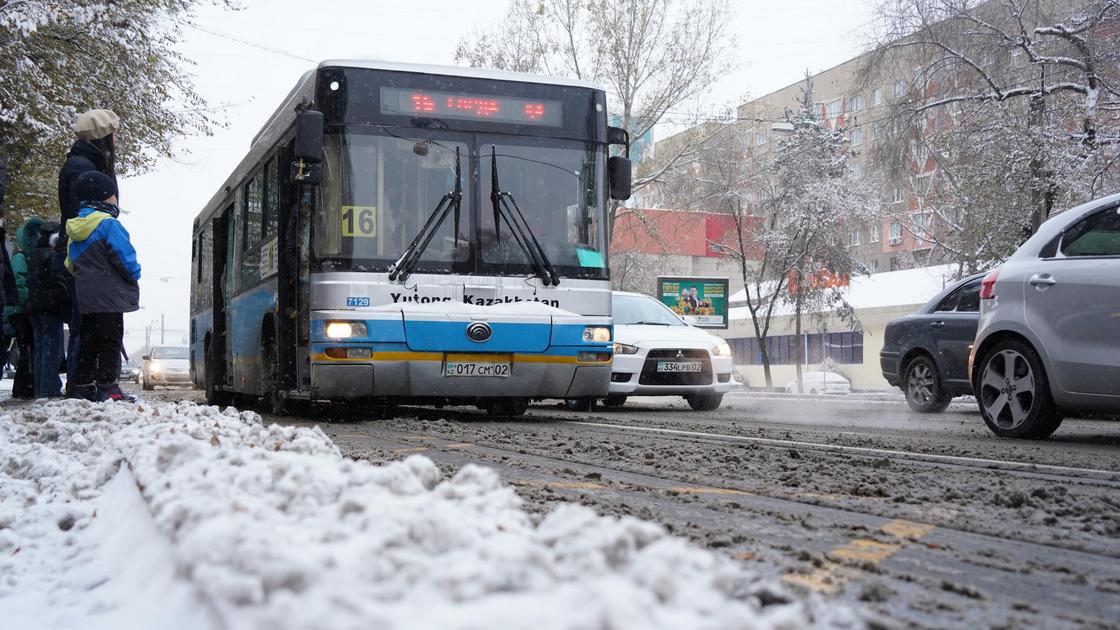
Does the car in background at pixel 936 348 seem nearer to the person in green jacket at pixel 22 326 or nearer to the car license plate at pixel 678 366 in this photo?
the car license plate at pixel 678 366

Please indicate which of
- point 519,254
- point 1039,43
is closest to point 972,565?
point 519,254

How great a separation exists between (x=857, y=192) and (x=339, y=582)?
41720mm

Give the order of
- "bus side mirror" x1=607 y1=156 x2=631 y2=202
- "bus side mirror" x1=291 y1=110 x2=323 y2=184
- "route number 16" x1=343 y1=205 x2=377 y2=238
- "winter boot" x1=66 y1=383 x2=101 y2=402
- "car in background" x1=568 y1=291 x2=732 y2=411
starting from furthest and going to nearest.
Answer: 1. "car in background" x1=568 y1=291 x2=732 y2=411
2. "bus side mirror" x1=607 y1=156 x2=631 y2=202
3. "route number 16" x1=343 y1=205 x2=377 y2=238
4. "bus side mirror" x1=291 y1=110 x2=323 y2=184
5. "winter boot" x1=66 y1=383 x2=101 y2=402

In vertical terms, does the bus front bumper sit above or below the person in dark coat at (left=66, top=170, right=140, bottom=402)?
below

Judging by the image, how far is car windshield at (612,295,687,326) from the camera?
49.8 ft

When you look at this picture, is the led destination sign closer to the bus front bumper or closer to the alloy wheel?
the bus front bumper

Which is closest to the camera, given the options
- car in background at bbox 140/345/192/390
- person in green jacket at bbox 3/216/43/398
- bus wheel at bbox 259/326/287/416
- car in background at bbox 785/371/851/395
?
bus wheel at bbox 259/326/287/416

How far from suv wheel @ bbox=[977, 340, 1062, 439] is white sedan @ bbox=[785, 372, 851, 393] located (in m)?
26.6

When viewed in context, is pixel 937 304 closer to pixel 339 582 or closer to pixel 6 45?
pixel 339 582

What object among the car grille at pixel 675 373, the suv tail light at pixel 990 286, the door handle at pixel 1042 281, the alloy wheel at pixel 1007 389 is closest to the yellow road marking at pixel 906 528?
the door handle at pixel 1042 281

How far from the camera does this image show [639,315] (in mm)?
15344

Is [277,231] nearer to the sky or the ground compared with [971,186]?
nearer to the ground

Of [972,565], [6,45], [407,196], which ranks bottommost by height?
[972,565]

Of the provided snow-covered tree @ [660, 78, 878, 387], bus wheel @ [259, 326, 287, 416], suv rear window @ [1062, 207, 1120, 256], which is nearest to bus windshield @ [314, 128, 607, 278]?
bus wheel @ [259, 326, 287, 416]
